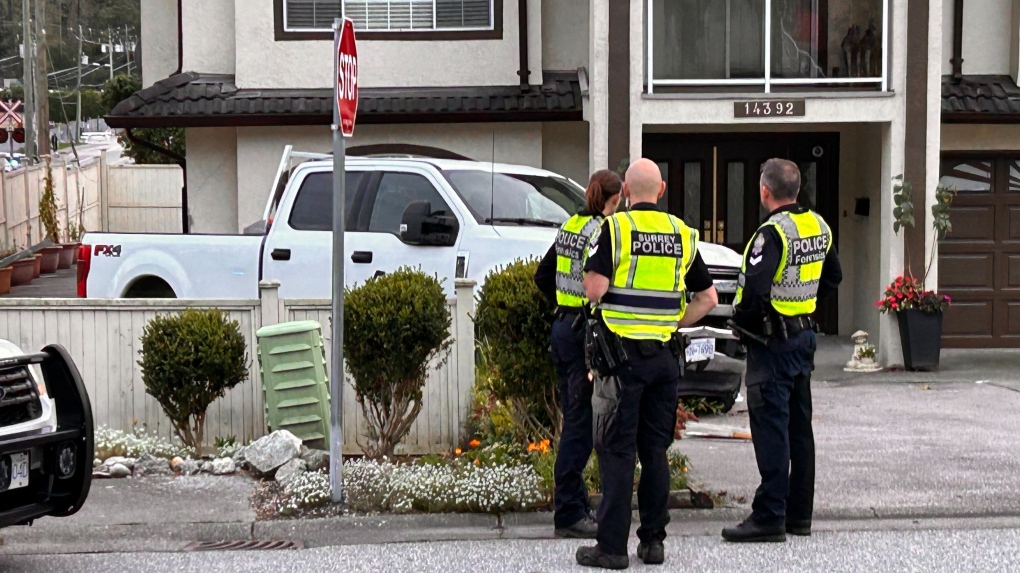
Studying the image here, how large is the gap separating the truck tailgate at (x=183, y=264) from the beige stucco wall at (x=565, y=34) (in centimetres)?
628

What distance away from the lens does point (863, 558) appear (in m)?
6.85

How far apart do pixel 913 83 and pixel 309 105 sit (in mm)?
6662

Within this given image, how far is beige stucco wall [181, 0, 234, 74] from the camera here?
16.4 m

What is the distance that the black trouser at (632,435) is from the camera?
642 centimetres

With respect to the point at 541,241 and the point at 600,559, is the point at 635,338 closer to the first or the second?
the point at 600,559

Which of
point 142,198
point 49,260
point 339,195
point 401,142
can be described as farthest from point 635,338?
point 142,198

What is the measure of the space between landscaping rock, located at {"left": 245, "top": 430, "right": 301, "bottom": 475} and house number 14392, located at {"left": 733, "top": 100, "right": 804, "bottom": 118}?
296 inches

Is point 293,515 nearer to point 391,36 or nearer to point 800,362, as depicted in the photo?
point 800,362


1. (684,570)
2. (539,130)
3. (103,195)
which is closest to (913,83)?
(539,130)

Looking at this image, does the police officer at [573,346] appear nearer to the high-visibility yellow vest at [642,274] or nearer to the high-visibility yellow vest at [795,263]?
the high-visibility yellow vest at [642,274]

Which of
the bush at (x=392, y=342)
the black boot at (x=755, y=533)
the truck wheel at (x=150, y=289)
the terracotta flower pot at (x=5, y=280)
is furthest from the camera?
the terracotta flower pot at (x=5, y=280)

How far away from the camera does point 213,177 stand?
16.5m

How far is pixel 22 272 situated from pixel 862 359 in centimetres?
1579

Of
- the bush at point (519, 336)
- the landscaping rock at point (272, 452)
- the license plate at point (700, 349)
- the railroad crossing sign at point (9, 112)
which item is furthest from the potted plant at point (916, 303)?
the railroad crossing sign at point (9, 112)
